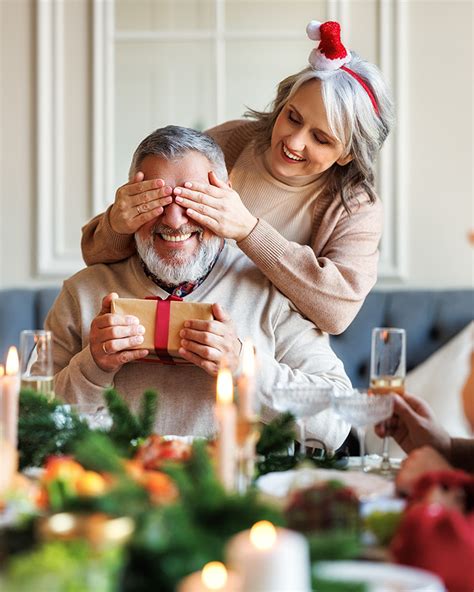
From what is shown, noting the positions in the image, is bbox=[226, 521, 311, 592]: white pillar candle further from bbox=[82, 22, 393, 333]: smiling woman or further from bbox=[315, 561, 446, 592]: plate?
bbox=[82, 22, 393, 333]: smiling woman

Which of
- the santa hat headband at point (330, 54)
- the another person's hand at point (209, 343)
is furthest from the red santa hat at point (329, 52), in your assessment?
the another person's hand at point (209, 343)

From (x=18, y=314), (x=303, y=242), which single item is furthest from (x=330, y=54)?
(x=18, y=314)

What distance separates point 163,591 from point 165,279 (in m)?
1.42

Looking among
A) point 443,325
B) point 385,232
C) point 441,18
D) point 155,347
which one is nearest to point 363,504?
point 155,347

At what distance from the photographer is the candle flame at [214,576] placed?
874mm

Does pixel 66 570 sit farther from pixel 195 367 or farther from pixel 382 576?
pixel 195 367

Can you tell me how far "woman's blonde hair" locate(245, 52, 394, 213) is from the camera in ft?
7.89

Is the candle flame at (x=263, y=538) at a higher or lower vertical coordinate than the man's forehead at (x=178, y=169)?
lower

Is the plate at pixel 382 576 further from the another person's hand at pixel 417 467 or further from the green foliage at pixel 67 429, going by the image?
the green foliage at pixel 67 429

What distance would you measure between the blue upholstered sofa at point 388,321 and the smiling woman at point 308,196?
2.99 ft

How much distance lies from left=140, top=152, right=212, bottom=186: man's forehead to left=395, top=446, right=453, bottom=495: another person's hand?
1.06m

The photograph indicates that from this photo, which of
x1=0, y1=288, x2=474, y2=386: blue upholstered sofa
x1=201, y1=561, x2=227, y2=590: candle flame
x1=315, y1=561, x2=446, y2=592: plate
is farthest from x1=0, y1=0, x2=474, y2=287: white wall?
x1=201, y1=561, x2=227, y2=590: candle flame

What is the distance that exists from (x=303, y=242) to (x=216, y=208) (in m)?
0.38

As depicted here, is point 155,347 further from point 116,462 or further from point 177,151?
point 116,462
